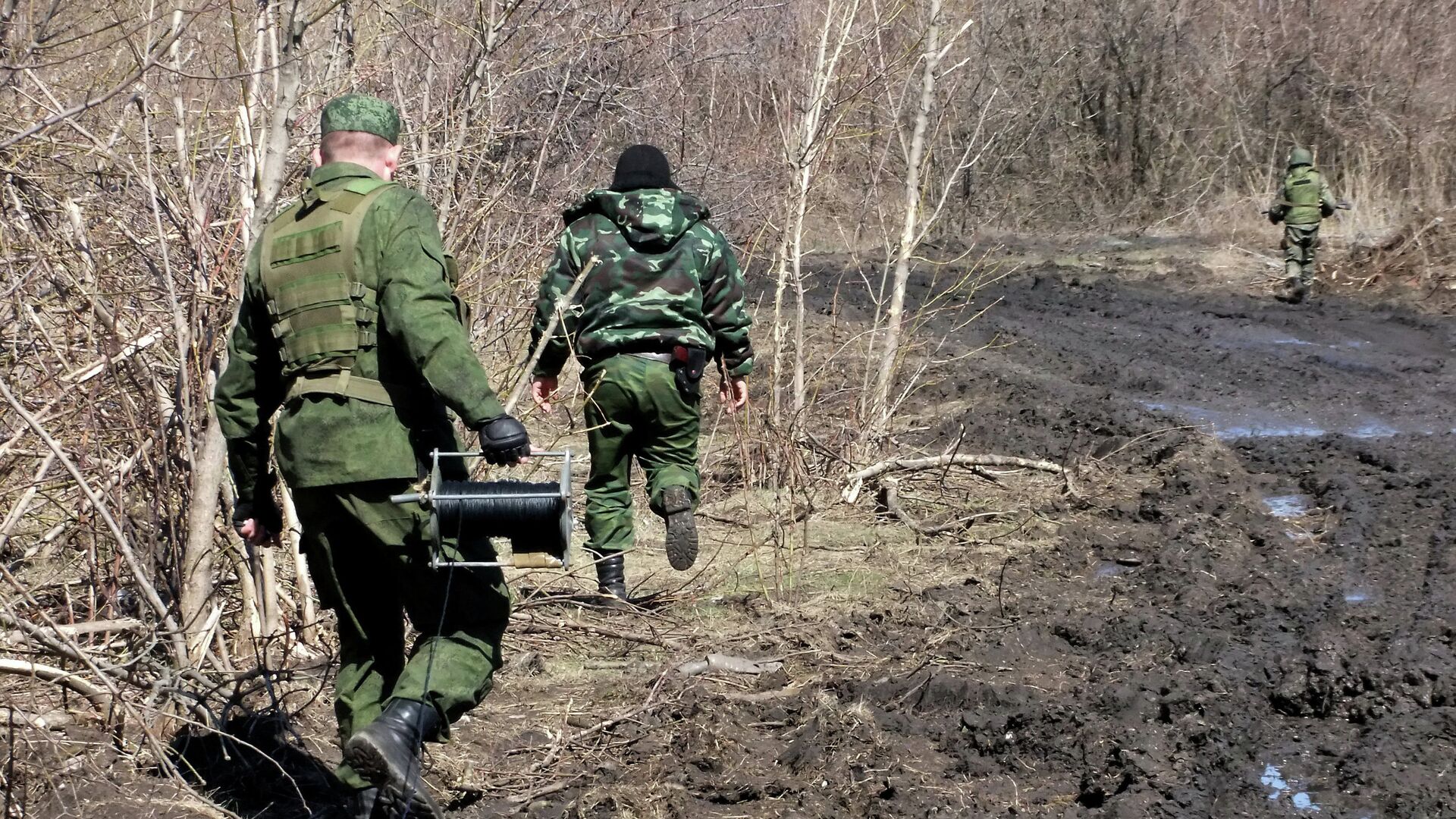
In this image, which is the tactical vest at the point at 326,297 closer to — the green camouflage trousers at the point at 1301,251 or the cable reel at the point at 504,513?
the cable reel at the point at 504,513

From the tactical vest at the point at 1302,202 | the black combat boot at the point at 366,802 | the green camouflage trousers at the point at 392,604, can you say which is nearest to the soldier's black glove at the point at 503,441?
the green camouflage trousers at the point at 392,604

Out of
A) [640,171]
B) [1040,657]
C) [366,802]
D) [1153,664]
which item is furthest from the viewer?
[640,171]

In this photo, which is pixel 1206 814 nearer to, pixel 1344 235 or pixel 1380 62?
pixel 1344 235

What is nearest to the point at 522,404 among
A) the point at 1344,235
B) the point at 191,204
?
the point at 191,204

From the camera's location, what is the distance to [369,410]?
384 cm

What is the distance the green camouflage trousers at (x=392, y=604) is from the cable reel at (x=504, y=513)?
77 millimetres

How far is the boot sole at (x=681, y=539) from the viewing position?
249 inches

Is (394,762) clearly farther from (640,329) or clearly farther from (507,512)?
(640,329)

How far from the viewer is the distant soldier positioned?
53.5ft

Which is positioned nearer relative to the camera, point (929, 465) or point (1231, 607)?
point (1231, 607)

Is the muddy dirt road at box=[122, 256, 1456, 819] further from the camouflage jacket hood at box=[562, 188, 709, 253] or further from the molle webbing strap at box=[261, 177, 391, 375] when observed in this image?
the camouflage jacket hood at box=[562, 188, 709, 253]

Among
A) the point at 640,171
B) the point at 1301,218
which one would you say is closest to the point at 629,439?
the point at 640,171

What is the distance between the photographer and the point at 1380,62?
21.6 metres

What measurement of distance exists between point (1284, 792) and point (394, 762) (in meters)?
2.53
